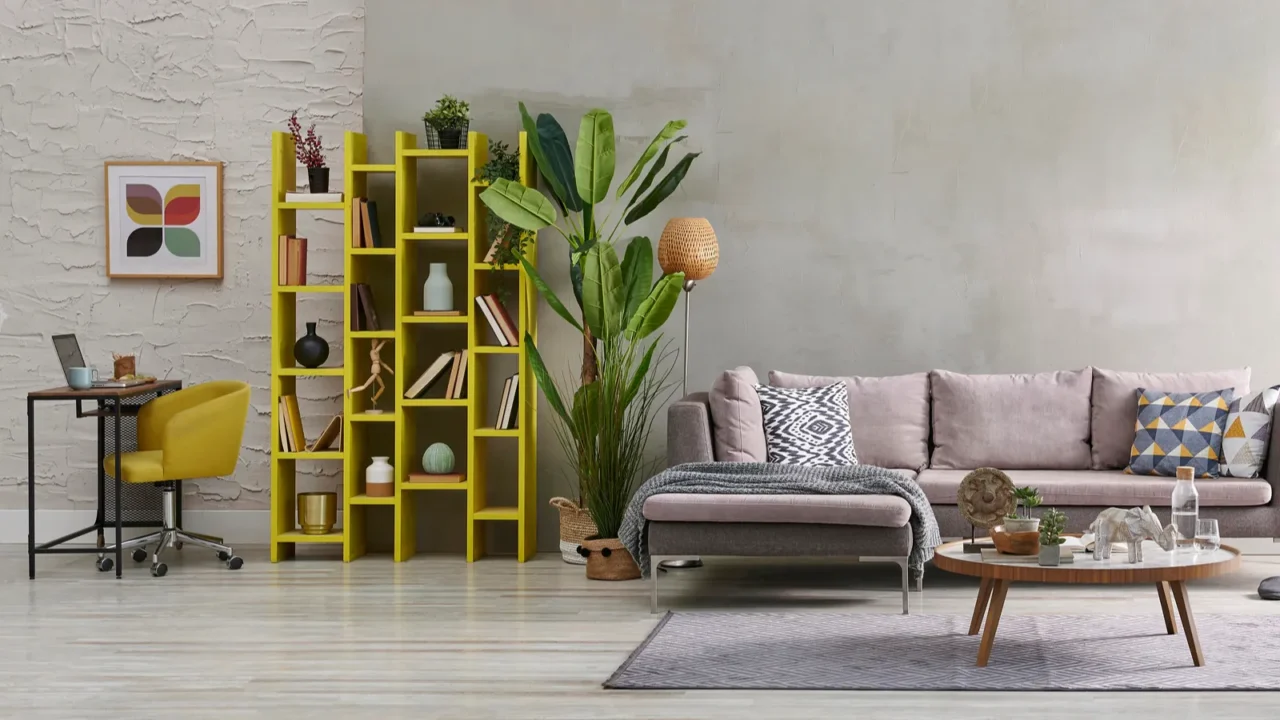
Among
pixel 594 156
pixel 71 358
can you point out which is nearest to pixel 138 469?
pixel 71 358

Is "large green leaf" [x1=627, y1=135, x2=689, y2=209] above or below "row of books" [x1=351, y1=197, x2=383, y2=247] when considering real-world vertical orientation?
above

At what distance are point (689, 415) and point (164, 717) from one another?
261 cm

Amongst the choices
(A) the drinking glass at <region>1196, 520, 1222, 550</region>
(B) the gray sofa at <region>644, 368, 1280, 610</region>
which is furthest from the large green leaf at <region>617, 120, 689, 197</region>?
(A) the drinking glass at <region>1196, 520, 1222, 550</region>

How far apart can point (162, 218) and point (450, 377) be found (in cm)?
184

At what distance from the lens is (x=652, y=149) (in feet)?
19.9

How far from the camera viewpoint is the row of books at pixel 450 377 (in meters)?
6.19

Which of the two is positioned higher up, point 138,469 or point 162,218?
point 162,218

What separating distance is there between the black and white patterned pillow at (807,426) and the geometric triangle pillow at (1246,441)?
1.51 meters

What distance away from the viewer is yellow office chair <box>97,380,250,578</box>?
593 centimetres

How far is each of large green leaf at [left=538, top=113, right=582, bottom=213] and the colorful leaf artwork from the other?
194cm

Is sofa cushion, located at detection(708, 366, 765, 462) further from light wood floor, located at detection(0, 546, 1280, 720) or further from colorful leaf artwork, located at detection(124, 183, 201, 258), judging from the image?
colorful leaf artwork, located at detection(124, 183, 201, 258)

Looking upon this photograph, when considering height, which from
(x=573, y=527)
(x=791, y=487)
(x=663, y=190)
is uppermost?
(x=663, y=190)

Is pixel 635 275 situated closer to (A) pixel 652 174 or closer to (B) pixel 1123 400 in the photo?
(A) pixel 652 174

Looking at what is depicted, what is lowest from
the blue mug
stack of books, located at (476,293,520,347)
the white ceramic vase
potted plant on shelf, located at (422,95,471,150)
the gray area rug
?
the gray area rug
